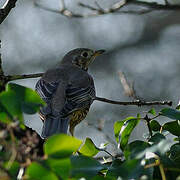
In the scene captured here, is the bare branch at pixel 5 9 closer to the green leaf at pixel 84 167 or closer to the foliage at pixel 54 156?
the foliage at pixel 54 156

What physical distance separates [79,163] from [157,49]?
12721mm

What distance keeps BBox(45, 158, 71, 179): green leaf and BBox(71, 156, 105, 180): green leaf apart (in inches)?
3.6

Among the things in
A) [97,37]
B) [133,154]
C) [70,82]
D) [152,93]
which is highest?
[133,154]

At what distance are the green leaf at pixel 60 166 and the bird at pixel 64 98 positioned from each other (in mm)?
2278

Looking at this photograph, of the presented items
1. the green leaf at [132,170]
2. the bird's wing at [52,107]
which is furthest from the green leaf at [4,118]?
the bird's wing at [52,107]

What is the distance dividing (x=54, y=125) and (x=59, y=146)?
259 cm

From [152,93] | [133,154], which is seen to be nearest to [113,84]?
[152,93]

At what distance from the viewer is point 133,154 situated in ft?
7.64

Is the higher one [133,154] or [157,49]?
[133,154]

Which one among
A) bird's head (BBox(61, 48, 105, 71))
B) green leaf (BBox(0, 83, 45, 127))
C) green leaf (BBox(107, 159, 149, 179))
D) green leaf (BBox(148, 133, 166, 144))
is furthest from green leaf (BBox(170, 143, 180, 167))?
bird's head (BBox(61, 48, 105, 71))

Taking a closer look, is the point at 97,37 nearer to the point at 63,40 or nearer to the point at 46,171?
the point at 63,40

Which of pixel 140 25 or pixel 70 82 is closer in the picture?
pixel 70 82

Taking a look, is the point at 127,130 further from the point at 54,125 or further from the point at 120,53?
the point at 120,53

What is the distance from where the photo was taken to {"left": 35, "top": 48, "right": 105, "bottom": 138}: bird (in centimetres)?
470
